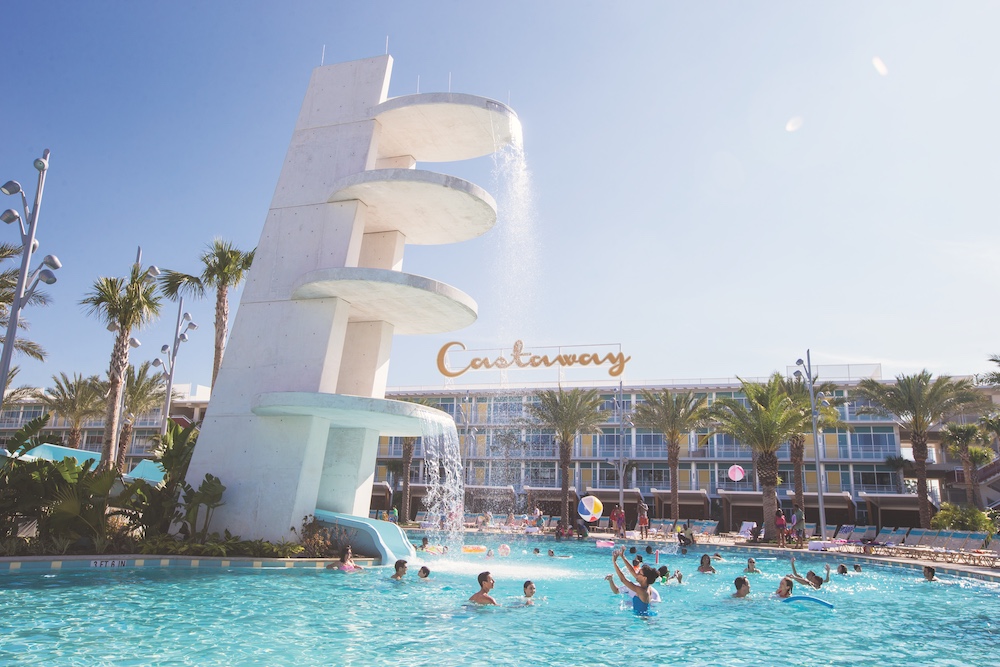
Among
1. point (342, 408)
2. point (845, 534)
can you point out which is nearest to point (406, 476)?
point (845, 534)

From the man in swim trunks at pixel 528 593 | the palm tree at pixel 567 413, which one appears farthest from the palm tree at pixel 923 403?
the man in swim trunks at pixel 528 593

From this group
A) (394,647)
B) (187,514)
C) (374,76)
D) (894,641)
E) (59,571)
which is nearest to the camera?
(394,647)

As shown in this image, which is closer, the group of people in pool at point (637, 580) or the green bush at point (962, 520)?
the group of people in pool at point (637, 580)

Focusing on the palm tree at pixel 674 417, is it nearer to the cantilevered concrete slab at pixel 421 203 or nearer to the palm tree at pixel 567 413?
the palm tree at pixel 567 413

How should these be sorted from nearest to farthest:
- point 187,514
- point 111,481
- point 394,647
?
1. point 394,647
2. point 111,481
3. point 187,514

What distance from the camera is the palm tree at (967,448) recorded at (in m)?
42.3

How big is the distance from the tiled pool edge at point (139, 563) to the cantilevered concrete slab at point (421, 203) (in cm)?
966

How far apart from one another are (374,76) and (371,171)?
4106 millimetres

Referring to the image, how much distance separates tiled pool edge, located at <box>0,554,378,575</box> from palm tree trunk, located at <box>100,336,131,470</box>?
8.03 meters

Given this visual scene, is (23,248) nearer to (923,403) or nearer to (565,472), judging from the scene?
(565,472)

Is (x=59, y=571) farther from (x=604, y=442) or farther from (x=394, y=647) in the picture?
(x=604, y=442)

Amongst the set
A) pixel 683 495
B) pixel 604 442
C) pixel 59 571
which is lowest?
pixel 59 571

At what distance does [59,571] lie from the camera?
45.4 feet

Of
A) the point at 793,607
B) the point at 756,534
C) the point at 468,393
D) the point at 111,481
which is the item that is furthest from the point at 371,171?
the point at 468,393
